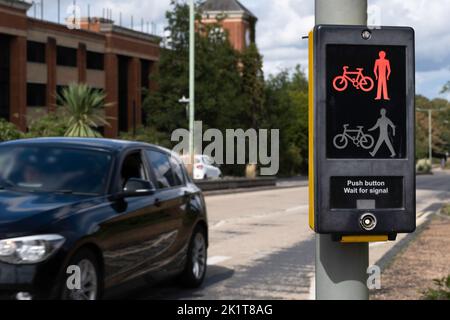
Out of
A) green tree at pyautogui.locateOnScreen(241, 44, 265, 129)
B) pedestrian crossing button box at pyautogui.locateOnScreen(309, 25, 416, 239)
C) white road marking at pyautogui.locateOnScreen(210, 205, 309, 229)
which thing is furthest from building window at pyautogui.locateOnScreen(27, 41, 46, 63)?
pedestrian crossing button box at pyautogui.locateOnScreen(309, 25, 416, 239)

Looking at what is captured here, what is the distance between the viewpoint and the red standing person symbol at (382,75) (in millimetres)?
2355

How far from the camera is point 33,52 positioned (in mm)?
57250

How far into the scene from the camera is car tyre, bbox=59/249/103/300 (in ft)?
20.3

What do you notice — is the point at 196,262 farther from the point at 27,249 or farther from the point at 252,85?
the point at 252,85

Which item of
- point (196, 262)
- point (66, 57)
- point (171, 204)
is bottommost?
point (196, 262)

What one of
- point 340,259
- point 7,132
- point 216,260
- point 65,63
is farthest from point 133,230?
point 65,63

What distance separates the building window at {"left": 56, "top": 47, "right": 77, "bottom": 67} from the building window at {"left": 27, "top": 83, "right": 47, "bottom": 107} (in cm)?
308

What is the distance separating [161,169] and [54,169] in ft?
5.46

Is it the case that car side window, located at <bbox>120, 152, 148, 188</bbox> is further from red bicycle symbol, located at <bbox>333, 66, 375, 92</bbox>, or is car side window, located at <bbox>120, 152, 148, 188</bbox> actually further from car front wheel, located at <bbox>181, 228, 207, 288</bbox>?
red bicycle symbol, located at <bbox>333, 66, 375, 92</bbox>

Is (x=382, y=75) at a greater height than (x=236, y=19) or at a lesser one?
lesser

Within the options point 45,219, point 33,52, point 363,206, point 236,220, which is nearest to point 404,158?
point 363,206

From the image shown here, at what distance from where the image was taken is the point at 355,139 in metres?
2.36

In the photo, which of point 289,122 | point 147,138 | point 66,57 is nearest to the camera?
point 147,138

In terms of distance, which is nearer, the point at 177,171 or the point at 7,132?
the point at 177,171
